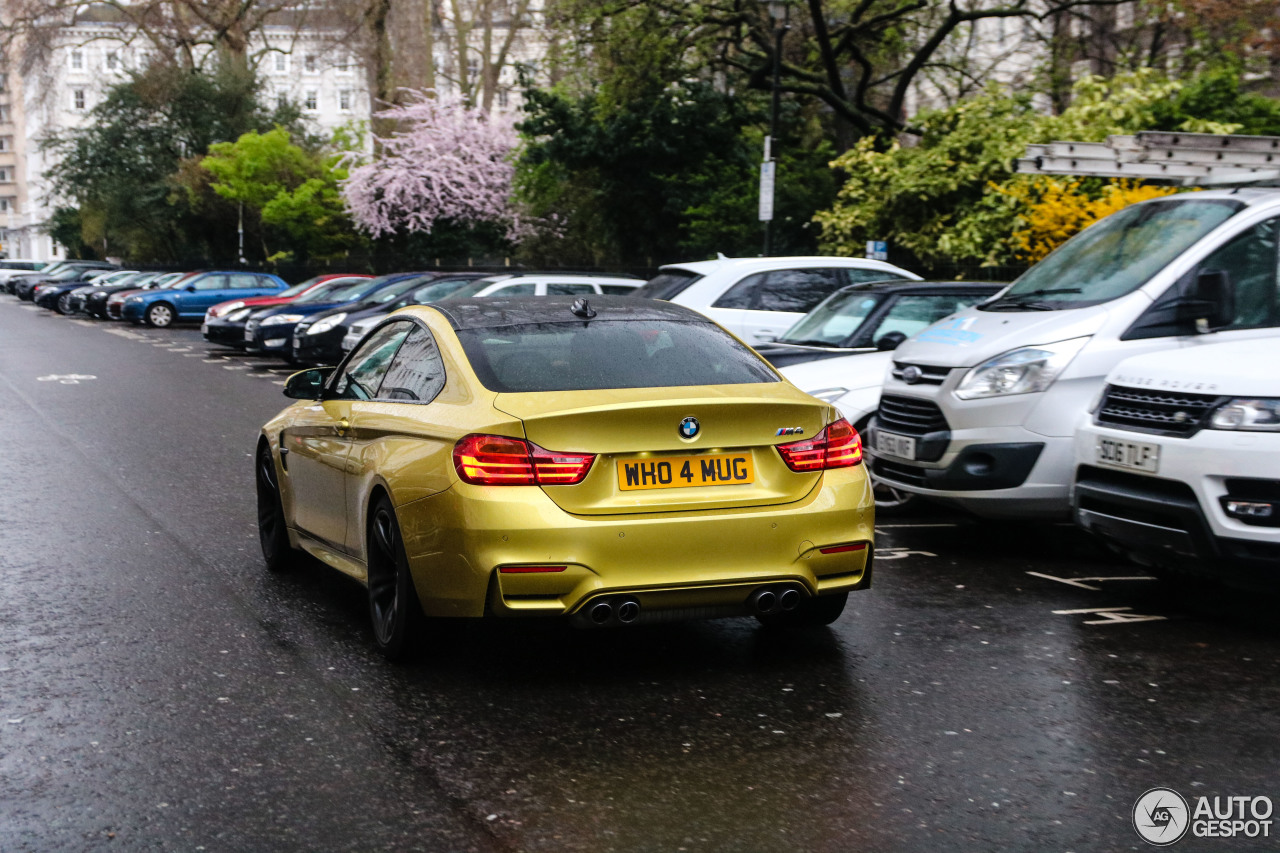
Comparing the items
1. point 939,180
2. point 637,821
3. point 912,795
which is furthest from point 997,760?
point 939,180

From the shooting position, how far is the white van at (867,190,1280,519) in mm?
7883

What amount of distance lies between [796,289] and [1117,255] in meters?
6.16

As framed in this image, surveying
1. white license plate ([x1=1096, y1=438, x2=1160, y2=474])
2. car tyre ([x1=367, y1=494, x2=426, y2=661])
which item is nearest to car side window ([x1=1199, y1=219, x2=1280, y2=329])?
white license plate ([x1=1096, y1=438, x2=1160, y2=474])

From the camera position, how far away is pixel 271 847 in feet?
13.0

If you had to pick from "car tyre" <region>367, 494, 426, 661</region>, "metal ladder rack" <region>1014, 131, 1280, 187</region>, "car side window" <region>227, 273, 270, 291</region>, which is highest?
"metal ladder rack" <region>1014, 131, 1280, 187</region>

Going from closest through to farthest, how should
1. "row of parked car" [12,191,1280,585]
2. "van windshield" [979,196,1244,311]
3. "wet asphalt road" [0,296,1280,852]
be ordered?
"wet asphalt road" [0,296,1280,852] → "row of parked car" [12,191,1280,585] → "van windshield" [979,196,1244,311]

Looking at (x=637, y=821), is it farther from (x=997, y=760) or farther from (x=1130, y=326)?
(x=1130, y=326)

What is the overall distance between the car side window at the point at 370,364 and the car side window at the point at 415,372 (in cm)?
10

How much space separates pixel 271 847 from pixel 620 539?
5.88ft

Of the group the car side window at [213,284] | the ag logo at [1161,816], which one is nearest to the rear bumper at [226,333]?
the car side window at [213,284]

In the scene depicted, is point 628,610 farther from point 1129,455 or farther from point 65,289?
point 65,289
